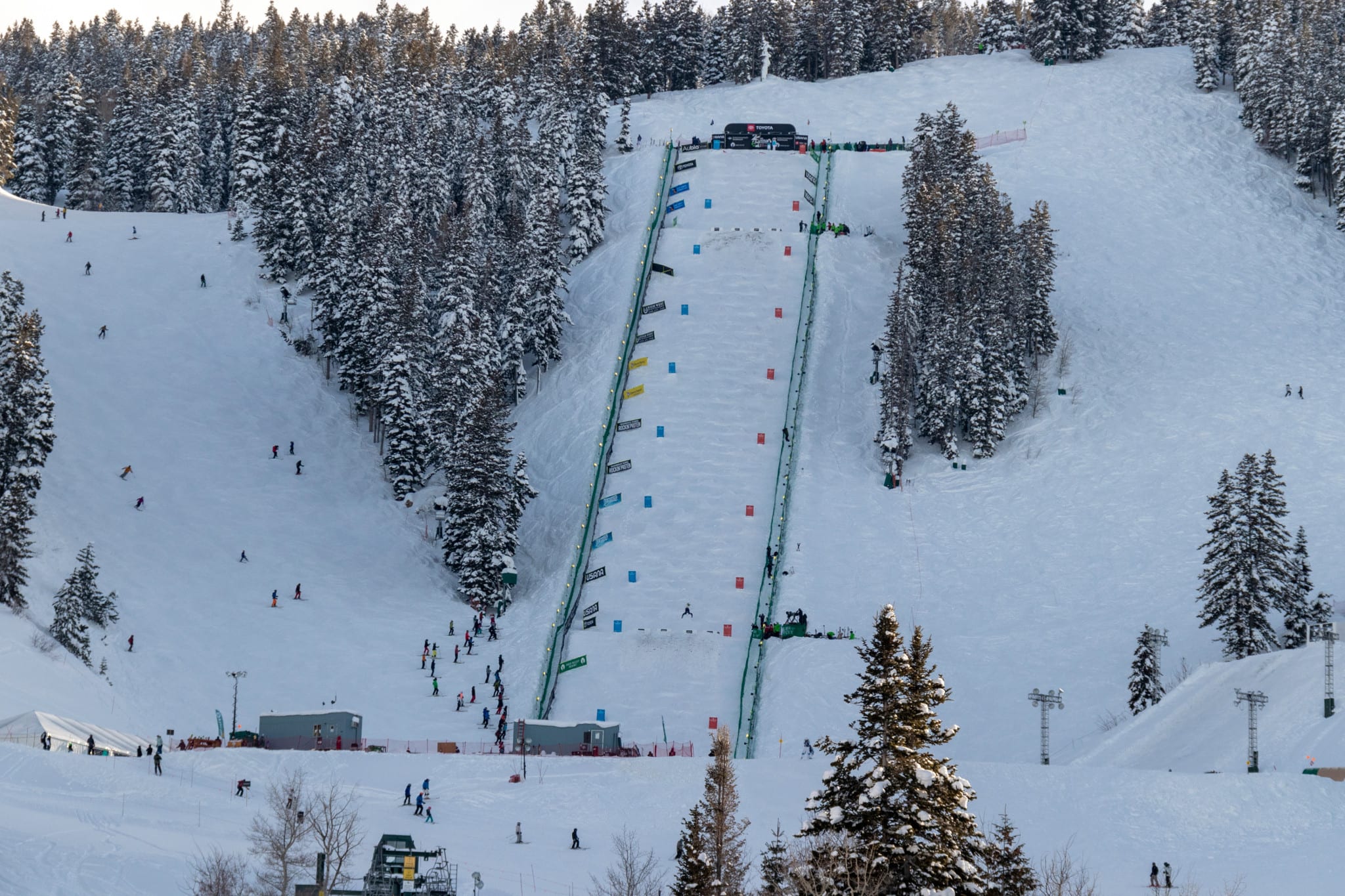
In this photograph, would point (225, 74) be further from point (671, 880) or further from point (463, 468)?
point (671, 880)

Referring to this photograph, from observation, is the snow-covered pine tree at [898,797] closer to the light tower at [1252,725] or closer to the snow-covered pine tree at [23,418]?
the light tower at [1252,725]

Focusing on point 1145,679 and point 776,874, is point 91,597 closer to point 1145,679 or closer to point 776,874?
point 1145,679

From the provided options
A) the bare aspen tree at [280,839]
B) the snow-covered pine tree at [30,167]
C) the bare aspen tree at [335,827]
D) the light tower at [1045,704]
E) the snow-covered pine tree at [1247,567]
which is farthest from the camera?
the snow-covered pine tree at [30,167]

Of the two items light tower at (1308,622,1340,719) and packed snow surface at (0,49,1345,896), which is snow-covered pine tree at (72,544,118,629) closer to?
packed snow surface at (0,49,1345,896)

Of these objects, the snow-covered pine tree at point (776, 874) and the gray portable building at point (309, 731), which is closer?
the snow-covered pine tree at point (776, 874)

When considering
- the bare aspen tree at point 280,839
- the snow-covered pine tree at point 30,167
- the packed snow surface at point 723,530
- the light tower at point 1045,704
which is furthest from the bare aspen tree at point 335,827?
the snow-covered pine tree at point 30,167

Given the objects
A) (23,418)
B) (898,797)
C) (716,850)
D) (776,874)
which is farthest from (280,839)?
(23,418)
